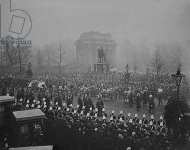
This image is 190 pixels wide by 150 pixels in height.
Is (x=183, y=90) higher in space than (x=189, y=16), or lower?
lower

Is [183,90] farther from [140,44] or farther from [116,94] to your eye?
[140,44]

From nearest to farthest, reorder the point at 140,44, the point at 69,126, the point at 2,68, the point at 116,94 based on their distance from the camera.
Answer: the point at 69,126
the point at 116,94
the point at 2,68
the point at 140,44

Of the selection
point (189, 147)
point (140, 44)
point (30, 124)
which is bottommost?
point (189, 147)

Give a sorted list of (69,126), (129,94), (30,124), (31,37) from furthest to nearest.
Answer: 1. (31,37)
2. (129,94)
3. (69,126)
4. (30,124)

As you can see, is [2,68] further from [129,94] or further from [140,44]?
[140,44]

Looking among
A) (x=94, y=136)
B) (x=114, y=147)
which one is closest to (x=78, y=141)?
(x=94, y=136)

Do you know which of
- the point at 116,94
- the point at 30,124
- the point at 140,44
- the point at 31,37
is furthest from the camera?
the point at 31,37

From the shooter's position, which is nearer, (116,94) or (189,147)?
(189,147)

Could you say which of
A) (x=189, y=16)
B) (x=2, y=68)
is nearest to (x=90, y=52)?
(x=2, y=68)

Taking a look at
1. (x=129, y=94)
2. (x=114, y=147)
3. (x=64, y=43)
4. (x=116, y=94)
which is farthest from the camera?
(x=64, y=43)
